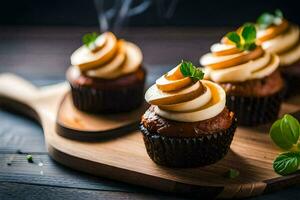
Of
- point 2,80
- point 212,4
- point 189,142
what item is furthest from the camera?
point 212,4

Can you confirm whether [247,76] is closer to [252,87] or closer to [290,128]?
[252,87]

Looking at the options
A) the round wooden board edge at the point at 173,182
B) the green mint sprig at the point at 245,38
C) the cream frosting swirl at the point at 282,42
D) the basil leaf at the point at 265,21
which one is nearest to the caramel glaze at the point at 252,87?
the green mint sprig at the point at 245,38

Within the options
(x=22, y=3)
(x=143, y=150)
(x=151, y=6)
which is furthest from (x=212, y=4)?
(x=143, y=150)

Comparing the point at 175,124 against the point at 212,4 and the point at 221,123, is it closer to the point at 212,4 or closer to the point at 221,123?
the point at 221,123

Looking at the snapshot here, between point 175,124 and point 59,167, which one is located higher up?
point 175,124

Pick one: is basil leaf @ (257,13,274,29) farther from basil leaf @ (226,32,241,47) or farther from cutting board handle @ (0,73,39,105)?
cutting board handle @ (0,73,39,105)

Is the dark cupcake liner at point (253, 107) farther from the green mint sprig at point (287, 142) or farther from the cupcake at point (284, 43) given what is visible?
the green mint sprig at point (287, 142)

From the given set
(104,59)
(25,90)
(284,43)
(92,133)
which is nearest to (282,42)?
(284,43)
